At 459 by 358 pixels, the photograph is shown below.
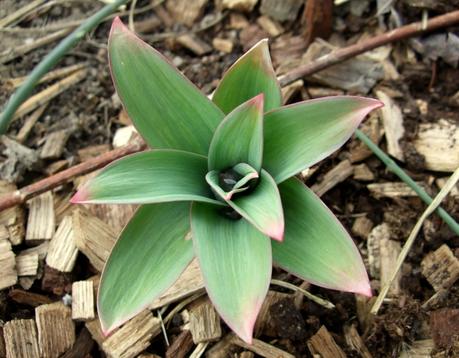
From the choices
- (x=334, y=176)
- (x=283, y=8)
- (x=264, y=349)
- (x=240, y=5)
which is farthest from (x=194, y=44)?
(x=264, y=349)

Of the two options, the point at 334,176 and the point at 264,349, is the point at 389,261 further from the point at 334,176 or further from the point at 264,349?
the point at 264,349

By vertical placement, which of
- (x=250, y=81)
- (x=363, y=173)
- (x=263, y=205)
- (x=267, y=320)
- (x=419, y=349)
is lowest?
(x=419, y=349)

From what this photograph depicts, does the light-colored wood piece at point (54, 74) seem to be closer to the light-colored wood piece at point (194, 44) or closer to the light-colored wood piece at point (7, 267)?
the light-colored wood piece at point (194, 44)

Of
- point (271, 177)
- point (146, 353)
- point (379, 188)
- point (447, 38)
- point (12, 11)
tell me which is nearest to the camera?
point (271, 177)

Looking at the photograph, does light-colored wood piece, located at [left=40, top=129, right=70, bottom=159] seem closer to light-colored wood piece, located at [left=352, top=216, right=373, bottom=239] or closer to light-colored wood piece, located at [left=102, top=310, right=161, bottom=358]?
light-colored wood piece, located at [left=102, top=310, right=161, bottom=358]

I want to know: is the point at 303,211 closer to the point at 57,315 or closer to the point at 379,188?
the point at 379,188

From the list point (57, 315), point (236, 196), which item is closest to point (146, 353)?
point (57, 315)
